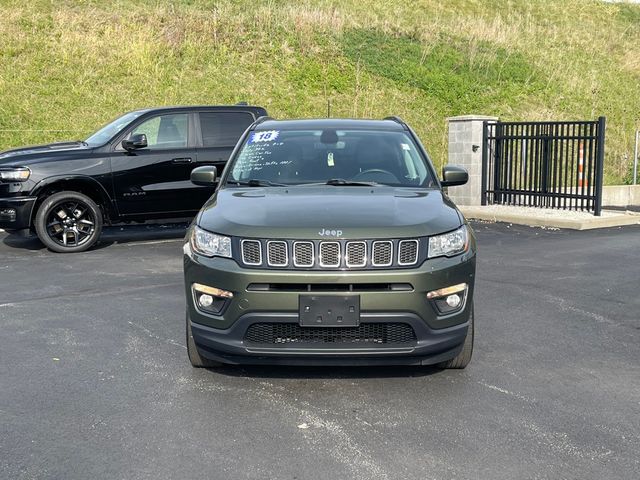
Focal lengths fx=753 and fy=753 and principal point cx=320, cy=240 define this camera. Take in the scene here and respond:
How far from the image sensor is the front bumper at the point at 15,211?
33.1 ft

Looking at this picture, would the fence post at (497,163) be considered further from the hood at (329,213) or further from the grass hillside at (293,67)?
the hood at (329,213)

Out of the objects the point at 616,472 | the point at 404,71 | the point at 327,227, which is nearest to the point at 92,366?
the point at 327,227

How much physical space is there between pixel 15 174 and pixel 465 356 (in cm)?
732

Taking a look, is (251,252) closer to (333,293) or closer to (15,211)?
(333,293)

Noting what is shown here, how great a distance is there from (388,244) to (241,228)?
891 millimetres

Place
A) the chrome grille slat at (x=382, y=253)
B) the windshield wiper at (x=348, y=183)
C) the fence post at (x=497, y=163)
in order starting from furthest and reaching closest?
the fence post at (x=497, y=163) → the windshield wiper at (x=348, y=183) → the chrome grille slat at (x=382, y=253)

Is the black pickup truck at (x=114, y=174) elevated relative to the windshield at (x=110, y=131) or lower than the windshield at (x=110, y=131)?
lower

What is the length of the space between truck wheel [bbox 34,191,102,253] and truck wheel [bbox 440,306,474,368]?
22.6ft

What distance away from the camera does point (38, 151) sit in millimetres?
10531

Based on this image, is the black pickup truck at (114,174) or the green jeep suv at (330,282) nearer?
the green jeep suv at (330,282)

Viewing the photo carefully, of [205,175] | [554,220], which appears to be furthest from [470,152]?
[205,175]

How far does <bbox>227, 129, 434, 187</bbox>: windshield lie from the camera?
5.73 m

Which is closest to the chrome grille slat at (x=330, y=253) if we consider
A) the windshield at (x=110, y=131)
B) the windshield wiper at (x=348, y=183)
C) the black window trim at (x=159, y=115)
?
the windshield wiper at (x=348, y=183)

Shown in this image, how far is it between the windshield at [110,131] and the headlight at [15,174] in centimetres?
107
